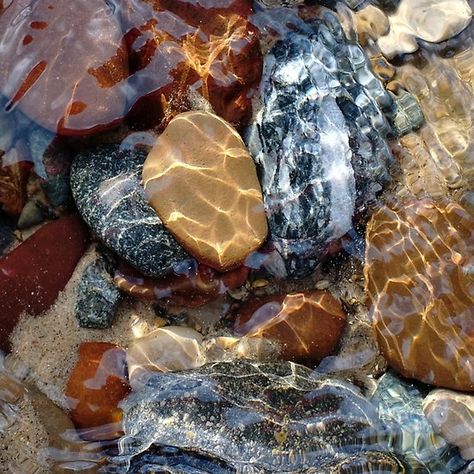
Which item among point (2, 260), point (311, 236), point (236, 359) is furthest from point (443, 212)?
point (2, 260)

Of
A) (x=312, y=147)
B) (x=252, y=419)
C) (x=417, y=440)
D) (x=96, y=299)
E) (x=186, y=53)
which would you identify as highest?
(x=186, y=53)

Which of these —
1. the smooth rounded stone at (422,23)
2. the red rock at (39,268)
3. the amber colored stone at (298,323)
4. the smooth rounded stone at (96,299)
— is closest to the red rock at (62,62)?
the red rock at (39,268)

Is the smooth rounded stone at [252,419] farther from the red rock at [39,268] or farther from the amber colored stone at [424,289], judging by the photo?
the red rock at [39,268]

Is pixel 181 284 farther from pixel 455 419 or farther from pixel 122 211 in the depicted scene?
pixel 455 419

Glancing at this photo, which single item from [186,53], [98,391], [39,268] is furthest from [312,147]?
[98,391]

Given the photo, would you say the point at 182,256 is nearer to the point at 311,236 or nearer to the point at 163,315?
the point at 163,315

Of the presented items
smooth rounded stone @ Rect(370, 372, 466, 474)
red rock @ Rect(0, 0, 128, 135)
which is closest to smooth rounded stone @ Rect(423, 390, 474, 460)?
smooth rounded stone @ Rect(370, 372, 466, 474)
